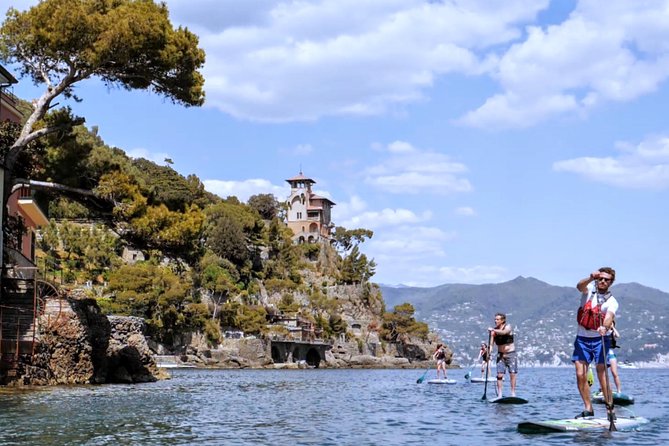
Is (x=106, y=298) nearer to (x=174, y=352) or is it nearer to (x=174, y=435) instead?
(x=174, y=352)

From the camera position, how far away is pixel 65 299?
90.5 feet

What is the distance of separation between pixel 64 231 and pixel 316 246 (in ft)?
201

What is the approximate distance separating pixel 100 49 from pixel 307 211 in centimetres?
14158

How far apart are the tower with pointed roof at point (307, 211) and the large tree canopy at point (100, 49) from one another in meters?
132

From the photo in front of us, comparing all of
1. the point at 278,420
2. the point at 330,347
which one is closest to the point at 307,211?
the point at 330,347

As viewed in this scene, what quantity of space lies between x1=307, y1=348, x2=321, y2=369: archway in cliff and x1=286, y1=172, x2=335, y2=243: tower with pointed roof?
53.5m

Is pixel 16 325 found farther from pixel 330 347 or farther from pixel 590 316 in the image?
pixel 330 347

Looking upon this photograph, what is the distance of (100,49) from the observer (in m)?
26.3

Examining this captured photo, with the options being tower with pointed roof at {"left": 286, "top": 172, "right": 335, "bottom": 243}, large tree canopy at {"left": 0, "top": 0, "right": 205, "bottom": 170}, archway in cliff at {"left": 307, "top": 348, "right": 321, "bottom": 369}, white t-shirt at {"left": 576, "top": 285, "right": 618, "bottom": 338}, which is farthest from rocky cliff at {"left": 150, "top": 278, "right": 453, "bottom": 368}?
white t-shirt at {"left": 576, "top": 285, "right": 618, "bottom": 338}

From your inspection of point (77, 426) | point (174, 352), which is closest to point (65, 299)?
point (77, 426)

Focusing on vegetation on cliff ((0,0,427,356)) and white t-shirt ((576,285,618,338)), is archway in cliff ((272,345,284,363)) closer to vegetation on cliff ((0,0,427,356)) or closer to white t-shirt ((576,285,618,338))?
vegetation on cliff ((0,0,427,356))

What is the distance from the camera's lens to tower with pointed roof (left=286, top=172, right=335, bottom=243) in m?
165

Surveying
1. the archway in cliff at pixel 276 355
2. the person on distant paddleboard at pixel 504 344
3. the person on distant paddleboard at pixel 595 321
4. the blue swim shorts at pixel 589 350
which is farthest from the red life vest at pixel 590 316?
the archway in cliff at pixel 276 355

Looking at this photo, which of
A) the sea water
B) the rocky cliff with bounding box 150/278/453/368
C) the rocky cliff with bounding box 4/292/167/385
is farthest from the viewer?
the rocky cliff with bounding box 150/278/453/368
